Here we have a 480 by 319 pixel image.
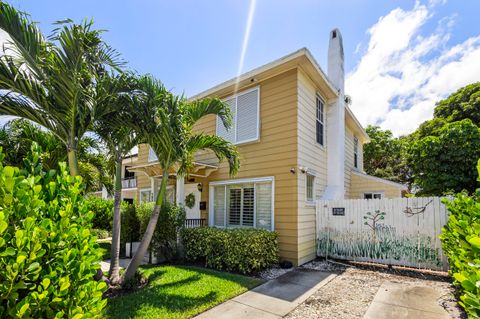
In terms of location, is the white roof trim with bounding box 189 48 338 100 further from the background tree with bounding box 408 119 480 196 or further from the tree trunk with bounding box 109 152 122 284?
the background tree with bounding box 408 119 480 196

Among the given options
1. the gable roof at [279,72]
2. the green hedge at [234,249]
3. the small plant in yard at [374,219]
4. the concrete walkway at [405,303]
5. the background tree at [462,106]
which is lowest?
the concrete walkway at [405,303]

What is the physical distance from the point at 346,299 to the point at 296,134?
4414 millimetres

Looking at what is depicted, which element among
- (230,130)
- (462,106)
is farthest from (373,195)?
(462,106)

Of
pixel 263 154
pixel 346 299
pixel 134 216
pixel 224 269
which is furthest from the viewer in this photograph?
pixel 134 216

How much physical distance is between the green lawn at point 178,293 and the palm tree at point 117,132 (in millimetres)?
920

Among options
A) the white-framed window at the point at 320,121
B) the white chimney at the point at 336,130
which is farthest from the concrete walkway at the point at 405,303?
the white-framed window at the point at 320,121

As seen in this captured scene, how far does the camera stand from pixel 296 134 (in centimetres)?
761

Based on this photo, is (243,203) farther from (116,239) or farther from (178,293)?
(116,239)

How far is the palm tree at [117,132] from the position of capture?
4.74m

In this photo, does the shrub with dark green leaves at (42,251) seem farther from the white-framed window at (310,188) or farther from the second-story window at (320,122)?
the second-story window at (320,122)

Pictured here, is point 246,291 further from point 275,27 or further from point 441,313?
point 275,27

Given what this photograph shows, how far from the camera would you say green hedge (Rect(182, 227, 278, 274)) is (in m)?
6.55

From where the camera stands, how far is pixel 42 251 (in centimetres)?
157

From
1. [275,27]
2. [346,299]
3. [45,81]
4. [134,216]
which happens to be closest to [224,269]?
[346,299]
